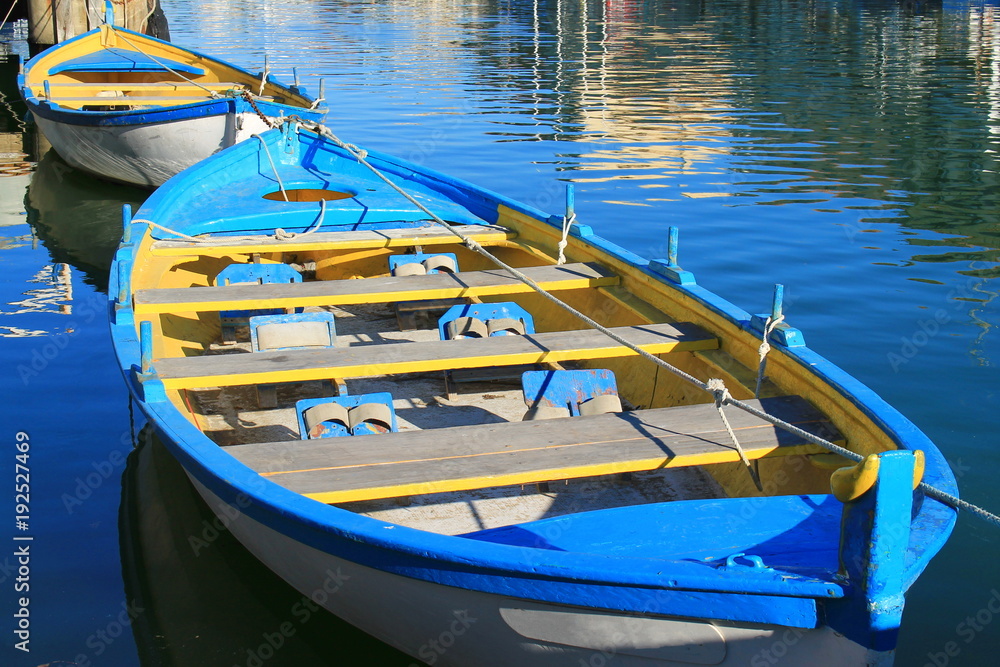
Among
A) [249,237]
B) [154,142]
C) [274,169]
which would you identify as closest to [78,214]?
[154,142]

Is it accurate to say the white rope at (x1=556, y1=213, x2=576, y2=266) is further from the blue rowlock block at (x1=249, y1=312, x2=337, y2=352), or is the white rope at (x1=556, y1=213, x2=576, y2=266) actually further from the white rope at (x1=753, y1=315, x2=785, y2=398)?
the white rope at (x1=753, y1=315, x2=785, y2=398)

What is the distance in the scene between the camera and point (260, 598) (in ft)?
12.8

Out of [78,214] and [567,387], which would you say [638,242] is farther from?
[78,214]

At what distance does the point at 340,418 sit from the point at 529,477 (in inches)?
46.9

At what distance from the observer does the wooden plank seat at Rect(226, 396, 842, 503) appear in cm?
317

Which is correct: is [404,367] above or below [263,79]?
below

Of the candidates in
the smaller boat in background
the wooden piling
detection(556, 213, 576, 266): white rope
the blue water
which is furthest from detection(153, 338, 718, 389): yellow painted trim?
the wooden piling

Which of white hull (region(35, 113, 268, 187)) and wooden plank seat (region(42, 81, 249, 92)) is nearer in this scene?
white hull (region(35, 113, 268, 187))

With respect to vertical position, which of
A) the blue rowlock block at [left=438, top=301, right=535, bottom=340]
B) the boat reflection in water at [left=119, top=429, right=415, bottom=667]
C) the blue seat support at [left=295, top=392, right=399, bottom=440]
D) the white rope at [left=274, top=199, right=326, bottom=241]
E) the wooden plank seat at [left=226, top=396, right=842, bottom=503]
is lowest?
the boat reflection in water at [left=119, top=429, right=415, bottom=667]

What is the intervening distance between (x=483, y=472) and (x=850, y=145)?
11345 mm

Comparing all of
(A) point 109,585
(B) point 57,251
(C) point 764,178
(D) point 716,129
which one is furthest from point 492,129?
(A) point 109,585

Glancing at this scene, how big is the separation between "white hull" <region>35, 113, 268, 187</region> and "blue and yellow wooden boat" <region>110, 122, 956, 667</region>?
337 cm

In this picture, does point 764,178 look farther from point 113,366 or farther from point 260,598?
point 260,598

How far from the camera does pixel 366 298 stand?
198 inches
